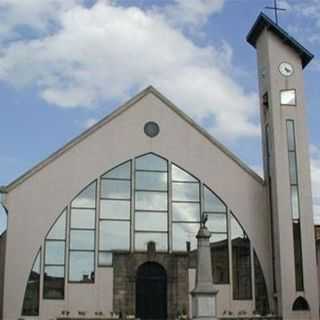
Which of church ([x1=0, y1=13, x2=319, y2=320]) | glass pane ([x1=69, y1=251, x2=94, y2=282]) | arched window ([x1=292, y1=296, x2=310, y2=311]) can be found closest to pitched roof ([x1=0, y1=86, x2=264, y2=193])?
church ([x1=0, y1=13, x2=319, y2=320])

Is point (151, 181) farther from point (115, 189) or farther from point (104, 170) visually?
point (104, 170)

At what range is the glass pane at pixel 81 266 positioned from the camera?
30.2m

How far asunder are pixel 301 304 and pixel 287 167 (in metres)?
6.12

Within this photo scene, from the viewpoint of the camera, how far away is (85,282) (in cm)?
3016

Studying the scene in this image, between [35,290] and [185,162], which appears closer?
[35,290]

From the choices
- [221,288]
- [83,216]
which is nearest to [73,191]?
[83,216]

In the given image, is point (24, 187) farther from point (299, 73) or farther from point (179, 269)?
point (299, 73)

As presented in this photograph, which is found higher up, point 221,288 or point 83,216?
point 83,216

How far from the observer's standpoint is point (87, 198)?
31.5 m

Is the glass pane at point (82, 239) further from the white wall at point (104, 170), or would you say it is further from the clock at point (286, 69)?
the clock at point (286, 69)

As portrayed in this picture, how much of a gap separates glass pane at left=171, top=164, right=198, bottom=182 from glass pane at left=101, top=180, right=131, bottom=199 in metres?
2.17

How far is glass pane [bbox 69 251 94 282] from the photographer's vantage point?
30.2m

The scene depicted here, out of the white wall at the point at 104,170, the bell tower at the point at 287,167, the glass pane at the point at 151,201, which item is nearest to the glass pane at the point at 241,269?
the white wall at the point at 104,170

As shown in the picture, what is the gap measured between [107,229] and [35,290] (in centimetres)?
408
